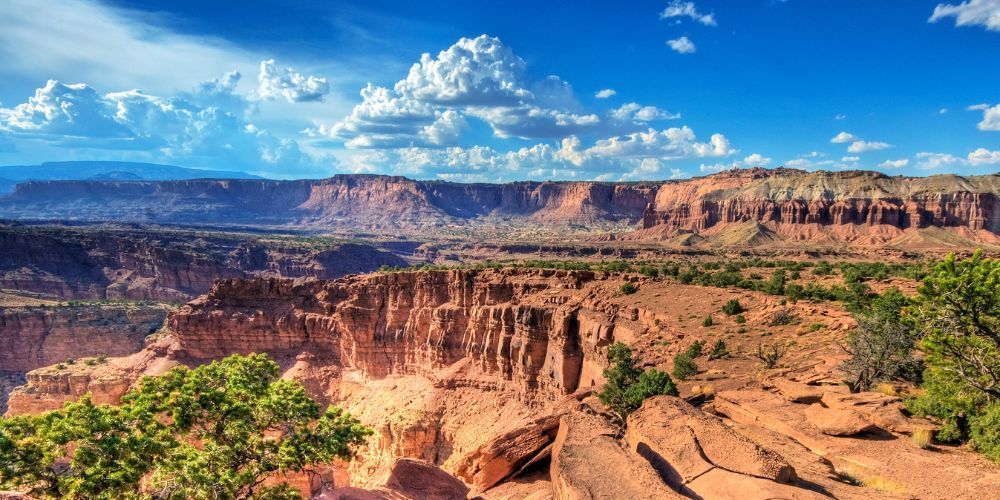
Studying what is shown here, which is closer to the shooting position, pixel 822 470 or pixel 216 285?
pixel 822 470

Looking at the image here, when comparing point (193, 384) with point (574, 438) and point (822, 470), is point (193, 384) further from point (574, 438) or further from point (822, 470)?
point (822, 470)

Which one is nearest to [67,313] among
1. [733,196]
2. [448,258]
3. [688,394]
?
[688,394]

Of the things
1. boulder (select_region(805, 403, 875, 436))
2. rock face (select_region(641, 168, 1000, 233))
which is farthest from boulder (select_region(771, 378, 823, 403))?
rock face (select_region(641, 168, 1000, 233))

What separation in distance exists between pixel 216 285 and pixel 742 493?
50.7m

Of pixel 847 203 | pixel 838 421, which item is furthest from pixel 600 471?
pixel 847 203

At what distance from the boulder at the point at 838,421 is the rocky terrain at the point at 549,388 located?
0.21 ft

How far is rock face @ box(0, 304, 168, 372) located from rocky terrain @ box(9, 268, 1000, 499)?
21958mm

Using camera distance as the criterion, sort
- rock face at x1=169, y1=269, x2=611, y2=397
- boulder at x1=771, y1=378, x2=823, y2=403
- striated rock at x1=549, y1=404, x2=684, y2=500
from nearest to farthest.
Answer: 1. striated rock at x1=549, y1=404, x2=684, y2=500
2. boulder at x1=771, y1=378, x2=823, y2=403
3. rock face at x1=169, y1=269, x2=611, y2=397

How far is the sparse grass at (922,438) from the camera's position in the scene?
52.4 feet

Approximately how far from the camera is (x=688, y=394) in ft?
79.0

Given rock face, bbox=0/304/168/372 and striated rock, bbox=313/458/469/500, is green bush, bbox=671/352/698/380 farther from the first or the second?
rock face, bbox=0/304/168/372

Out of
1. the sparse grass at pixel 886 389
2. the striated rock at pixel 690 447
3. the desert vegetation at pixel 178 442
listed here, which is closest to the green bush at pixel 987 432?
the sparse grass at pixel 886 389

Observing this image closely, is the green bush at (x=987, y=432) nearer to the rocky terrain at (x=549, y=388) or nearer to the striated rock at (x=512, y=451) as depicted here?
the rocky terrain at (x=549, y=388)

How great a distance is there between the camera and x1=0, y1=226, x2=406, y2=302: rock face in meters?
104
